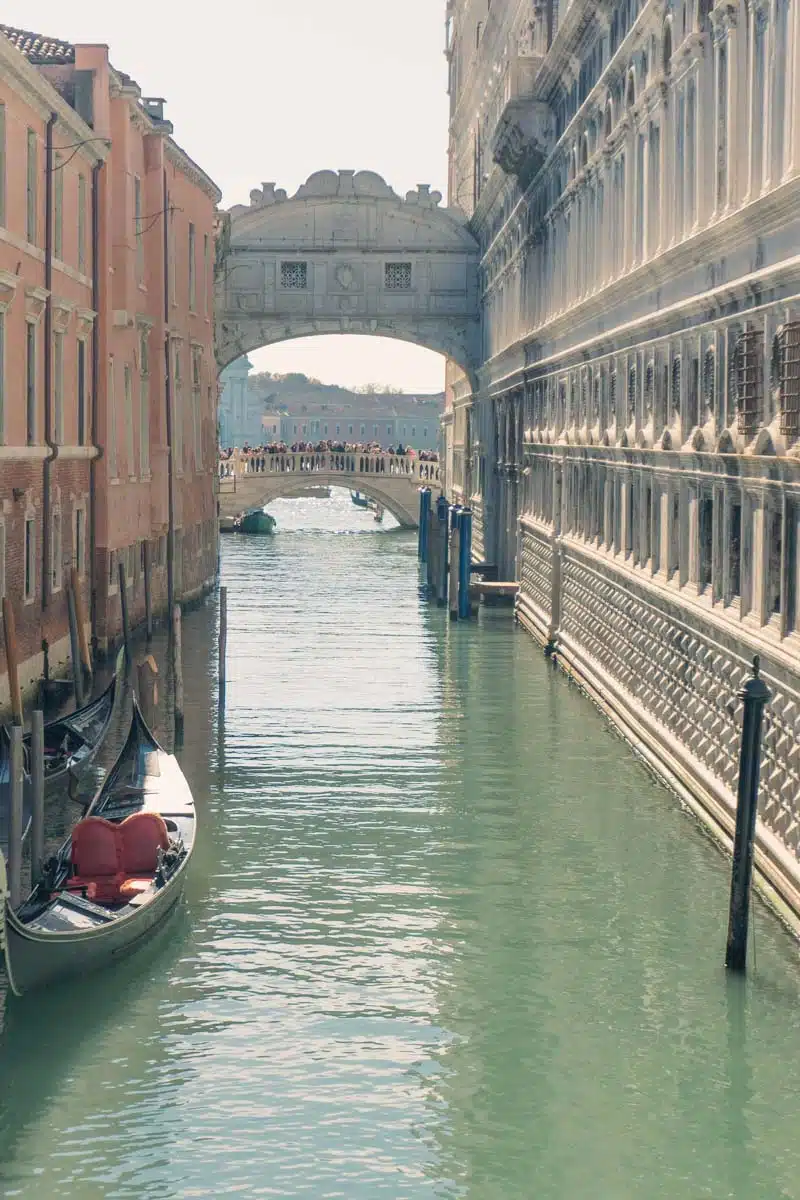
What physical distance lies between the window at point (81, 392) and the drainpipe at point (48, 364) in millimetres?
2290

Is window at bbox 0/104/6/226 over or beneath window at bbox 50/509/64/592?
over

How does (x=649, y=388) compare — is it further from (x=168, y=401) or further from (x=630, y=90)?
(x=168, y=401)

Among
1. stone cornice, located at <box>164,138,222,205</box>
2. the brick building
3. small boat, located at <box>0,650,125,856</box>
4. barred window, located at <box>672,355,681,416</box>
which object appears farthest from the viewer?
stone cornice, located at <box>164,138,222,205</box>

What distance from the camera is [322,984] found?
12.0 m

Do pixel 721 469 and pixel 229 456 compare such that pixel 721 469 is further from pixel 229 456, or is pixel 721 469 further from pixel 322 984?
pixel 229 456

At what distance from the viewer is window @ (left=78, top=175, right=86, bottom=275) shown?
24.8m

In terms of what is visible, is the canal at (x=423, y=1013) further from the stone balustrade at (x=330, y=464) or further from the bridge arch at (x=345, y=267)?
the stone balustrade at (x=330, y=464)

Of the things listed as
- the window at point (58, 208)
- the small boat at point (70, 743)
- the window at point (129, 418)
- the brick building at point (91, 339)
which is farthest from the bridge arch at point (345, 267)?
the small boat at point (70, 743)

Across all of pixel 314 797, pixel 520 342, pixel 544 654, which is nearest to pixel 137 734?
pixel 314 797

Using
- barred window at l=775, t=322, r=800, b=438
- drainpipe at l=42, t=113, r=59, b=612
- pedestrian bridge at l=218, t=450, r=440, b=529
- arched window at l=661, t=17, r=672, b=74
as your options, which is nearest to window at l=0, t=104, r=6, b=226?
drainpipe at l=42, t=113, r=59, b=612

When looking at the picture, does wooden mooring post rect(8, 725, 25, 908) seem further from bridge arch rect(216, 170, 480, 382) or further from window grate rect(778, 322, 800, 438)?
bridge arch rect(216, 170, 480, 382)

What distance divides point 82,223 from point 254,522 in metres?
38.1

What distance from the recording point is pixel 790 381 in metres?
13.0

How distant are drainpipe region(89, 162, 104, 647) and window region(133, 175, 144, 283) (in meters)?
3.14
